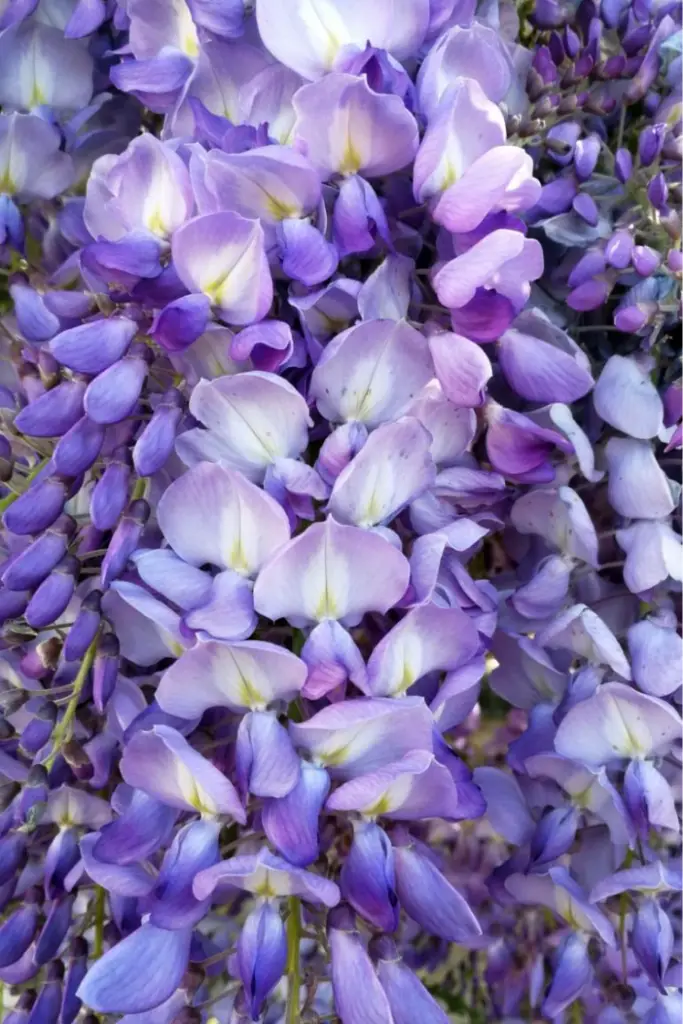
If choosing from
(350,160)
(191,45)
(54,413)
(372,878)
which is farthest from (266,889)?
(191,45)

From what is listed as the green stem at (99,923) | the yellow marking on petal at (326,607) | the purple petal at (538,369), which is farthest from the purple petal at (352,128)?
the green stem at (99,923)

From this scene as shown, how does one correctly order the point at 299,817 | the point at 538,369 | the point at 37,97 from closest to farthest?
the point at 299,817 < the point at 538,369 < the point at 37,97

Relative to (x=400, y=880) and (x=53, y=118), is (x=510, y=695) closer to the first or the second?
(x=400, y=880)

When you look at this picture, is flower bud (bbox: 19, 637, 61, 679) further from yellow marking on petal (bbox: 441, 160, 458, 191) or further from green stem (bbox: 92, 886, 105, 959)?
yellow marking on petal (bbox: 441, 160, 458, 191)

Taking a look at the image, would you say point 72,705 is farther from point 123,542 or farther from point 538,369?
point 538,369

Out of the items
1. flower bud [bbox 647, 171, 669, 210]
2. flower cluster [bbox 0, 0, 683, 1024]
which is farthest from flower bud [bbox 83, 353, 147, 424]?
flower bud [bbox 647, 171, 669, 210]

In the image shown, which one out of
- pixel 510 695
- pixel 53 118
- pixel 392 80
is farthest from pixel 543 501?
pixel 53 118

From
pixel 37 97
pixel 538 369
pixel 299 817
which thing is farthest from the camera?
pixel 37 97

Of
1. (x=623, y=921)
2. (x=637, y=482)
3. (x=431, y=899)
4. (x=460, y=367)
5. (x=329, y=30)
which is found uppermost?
(x=329, y=30)
